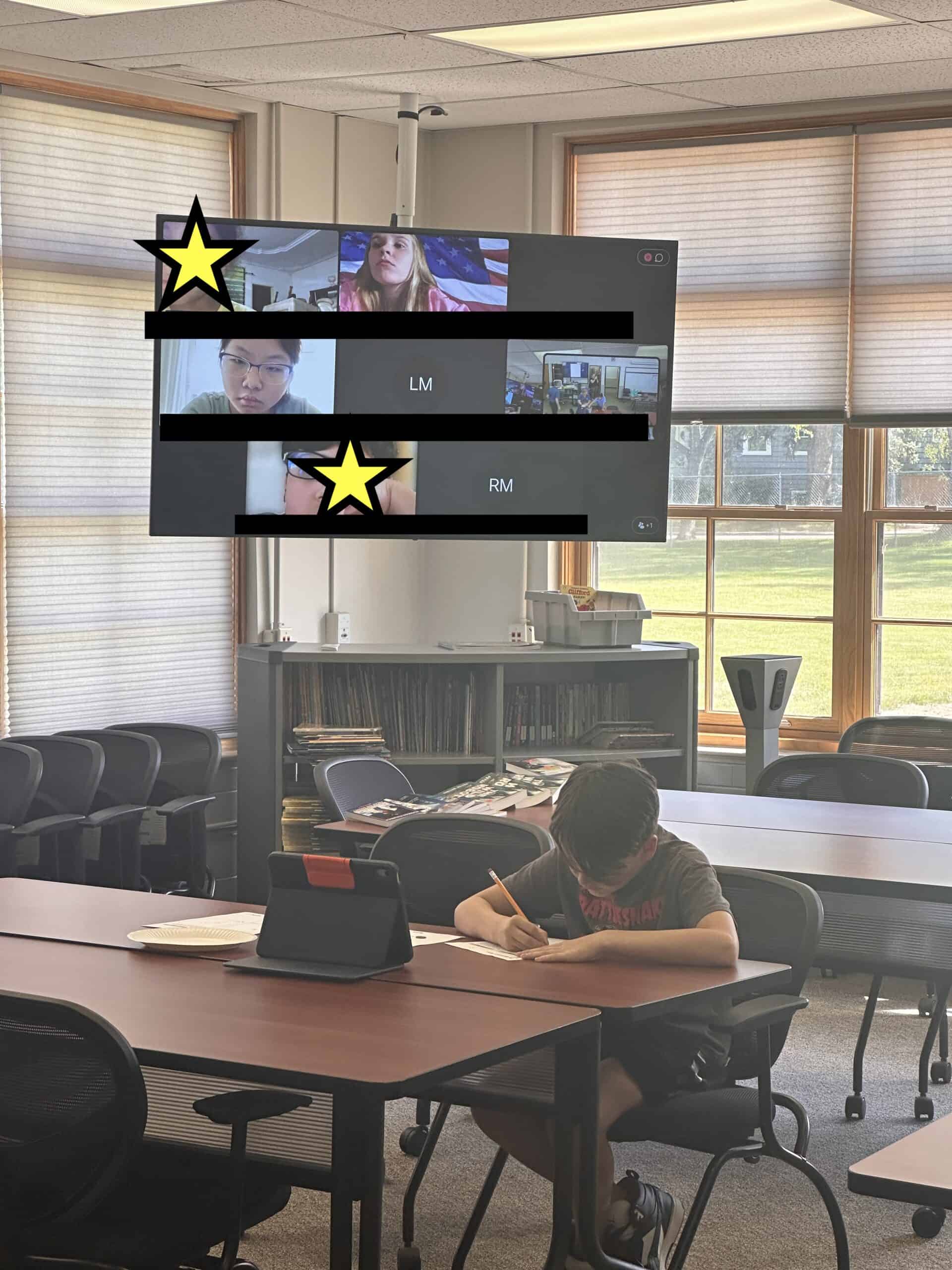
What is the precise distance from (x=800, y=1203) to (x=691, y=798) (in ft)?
5.30

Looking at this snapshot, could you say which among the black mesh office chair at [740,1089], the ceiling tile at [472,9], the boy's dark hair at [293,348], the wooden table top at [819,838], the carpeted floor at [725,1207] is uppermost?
the ceiling tile at [472,9]

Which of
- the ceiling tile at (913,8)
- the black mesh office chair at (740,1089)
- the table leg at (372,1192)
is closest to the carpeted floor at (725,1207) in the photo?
the black mesh office chair at (740,1089)

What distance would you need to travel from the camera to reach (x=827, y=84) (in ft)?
Result: 22.1

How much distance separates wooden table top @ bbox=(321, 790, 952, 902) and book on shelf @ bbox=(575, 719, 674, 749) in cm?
126

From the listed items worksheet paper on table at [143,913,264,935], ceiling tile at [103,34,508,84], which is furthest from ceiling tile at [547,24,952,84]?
worksheet paper on table at [143,913,264,935]

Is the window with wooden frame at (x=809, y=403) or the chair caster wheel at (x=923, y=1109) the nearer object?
the chair caster wheel at (x=923, y=1109)

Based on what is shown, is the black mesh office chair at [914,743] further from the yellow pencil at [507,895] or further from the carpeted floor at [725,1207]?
the yellow pencil at [507,895]

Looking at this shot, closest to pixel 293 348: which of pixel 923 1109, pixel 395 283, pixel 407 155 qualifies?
pixel 395 283

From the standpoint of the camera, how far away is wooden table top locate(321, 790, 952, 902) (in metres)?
4.17

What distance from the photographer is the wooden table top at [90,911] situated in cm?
362

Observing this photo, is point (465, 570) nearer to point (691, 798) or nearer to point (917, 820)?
point (691, 798)

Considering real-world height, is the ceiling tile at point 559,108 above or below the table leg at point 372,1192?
above

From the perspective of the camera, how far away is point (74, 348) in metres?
6.75

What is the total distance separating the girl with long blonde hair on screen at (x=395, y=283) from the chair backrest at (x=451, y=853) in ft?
9.09
